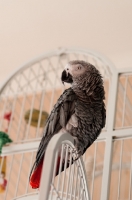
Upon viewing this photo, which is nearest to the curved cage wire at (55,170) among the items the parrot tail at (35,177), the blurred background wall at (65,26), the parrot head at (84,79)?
the parrot tail at (35,177)

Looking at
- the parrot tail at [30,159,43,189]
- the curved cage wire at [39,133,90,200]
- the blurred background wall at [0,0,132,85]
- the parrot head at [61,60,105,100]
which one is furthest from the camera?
the blurred background wall at [0,0,132,85]

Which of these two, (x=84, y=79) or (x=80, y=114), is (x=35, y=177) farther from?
(x=84, y=79)

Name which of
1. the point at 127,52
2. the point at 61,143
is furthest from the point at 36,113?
the point at 61,143

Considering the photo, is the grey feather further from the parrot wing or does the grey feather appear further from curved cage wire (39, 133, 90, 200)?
curved cage wire (39, 133, 90, 200)

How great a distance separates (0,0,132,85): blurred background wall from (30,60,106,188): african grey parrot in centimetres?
73

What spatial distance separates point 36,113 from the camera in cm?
172

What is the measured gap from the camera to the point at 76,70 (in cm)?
115

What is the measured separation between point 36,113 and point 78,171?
0.83 meters

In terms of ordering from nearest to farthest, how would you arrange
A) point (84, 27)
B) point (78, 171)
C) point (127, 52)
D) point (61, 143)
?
point (61, 143)
point (78, 171)
point (84, 27)
point (127, 52)

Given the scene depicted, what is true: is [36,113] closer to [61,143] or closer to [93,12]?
[93,12]

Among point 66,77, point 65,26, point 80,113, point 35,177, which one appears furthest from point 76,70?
point 65,26

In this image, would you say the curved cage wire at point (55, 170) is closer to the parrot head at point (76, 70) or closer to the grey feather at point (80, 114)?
the grey feather at point (80, 114)

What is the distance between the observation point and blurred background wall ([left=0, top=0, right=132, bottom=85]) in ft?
5.82

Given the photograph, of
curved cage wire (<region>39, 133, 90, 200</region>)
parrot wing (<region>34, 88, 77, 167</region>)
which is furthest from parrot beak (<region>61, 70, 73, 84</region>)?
curved cage wire (<region>39, 133, 90, 200</region>)
